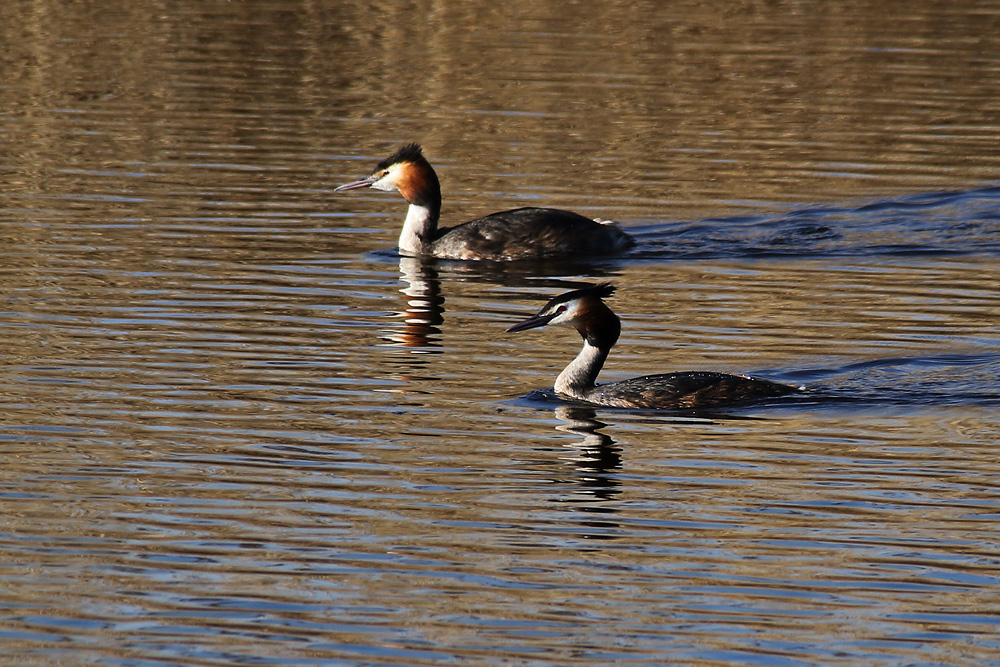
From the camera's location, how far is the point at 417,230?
18.6 meters

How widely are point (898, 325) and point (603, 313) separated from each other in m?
3.10

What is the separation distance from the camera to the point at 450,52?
2877 cm

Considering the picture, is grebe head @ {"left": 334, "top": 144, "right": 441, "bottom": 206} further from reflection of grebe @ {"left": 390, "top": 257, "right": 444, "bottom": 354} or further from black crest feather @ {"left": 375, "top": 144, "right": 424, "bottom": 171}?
reflection of grebe @ {"left": 390, "top": 257, "right": 444, "bottom": 354}

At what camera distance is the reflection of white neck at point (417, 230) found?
60.7ft

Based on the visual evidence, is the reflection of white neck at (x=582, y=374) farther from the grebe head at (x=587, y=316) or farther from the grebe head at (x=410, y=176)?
the grebe head at (x=410, y=176)

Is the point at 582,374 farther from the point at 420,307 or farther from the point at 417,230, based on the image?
the point at 417,230

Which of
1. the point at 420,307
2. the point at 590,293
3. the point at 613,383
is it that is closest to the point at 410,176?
the point at 420,307

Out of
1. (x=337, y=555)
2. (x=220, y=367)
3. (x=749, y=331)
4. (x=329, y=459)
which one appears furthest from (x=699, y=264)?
(x=337, y=555)

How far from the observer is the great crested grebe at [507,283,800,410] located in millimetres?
12133

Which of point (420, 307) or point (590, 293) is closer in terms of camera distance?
point (590, 293)

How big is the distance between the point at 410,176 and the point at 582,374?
22.1 feet

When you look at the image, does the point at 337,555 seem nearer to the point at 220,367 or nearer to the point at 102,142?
the point at 220,367

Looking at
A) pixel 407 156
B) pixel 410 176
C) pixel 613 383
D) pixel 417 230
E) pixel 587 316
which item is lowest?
pixel 613 383

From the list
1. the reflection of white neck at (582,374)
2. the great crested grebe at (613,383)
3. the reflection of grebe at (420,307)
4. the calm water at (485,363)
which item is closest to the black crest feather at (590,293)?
the great crested grebe at (613,383)
